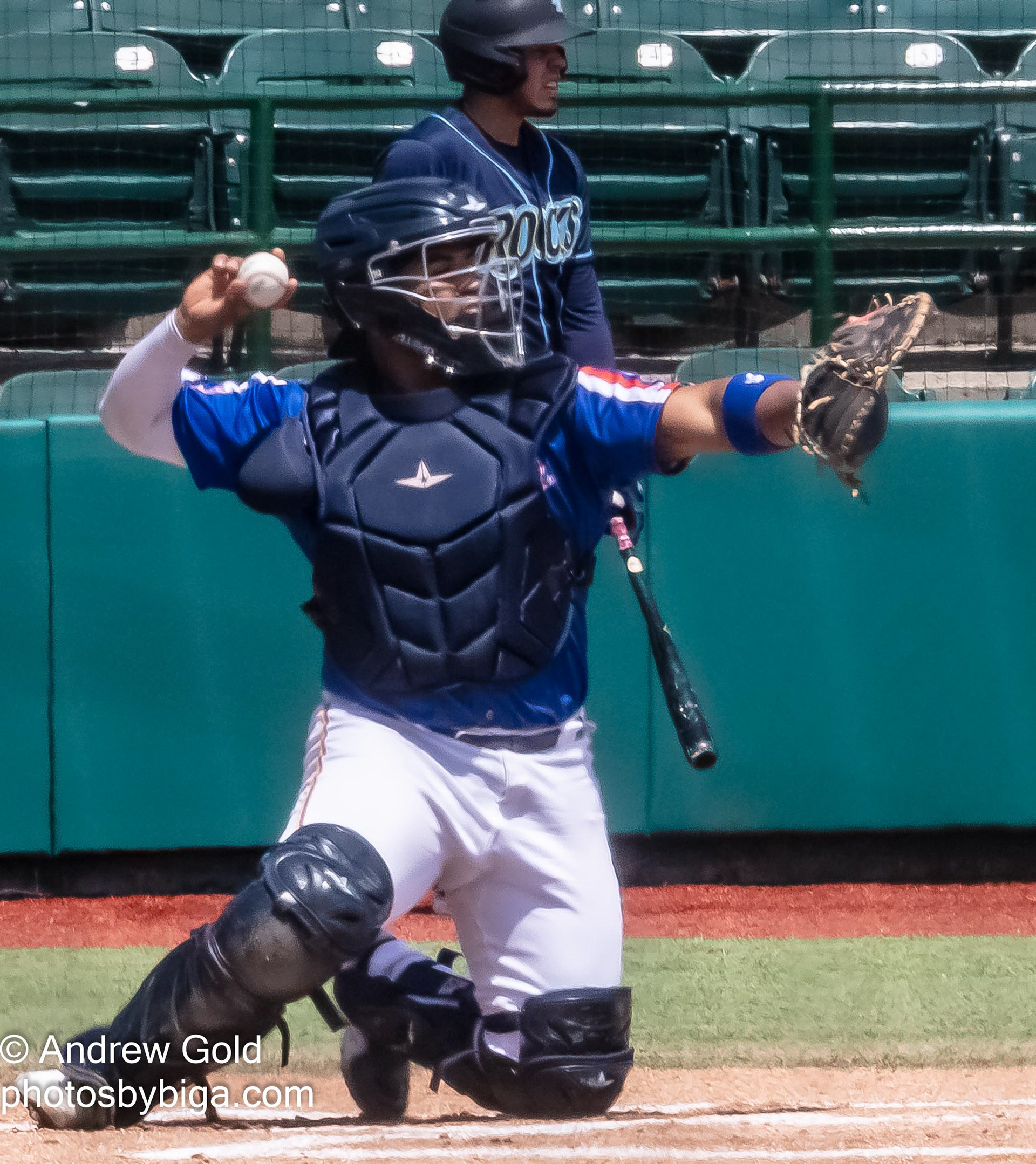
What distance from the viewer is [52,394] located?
16.6 ft

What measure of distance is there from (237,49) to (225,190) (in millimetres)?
832

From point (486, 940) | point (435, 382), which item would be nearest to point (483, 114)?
point (435, 382)

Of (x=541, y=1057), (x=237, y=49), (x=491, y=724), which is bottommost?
(x=541, y=1057)

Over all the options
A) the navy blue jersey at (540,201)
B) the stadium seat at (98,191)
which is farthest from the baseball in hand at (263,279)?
the stadium seat at (98,191)

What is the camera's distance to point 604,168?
5.77 m

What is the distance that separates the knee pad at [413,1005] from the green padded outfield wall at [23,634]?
2276 millimetres

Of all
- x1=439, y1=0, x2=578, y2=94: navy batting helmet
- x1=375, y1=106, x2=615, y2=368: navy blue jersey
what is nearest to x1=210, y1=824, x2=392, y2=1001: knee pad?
x1=375, y1=106, x2=615, y2=368: navy blue jersey

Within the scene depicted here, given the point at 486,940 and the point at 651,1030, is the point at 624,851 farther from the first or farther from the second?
the point at 486,940

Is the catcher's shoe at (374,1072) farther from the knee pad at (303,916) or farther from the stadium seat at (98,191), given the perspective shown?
the stadium seat at (98,191)

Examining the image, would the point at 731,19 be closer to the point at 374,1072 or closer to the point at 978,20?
the point at 978,20

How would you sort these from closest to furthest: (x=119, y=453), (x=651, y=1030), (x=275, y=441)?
(x=275, y=441) → (x=651, y=1030) → (x=119, y=453)

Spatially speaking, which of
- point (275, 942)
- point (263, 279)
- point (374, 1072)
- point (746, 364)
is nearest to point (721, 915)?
point (746, 364)

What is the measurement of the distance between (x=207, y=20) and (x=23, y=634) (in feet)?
11.1

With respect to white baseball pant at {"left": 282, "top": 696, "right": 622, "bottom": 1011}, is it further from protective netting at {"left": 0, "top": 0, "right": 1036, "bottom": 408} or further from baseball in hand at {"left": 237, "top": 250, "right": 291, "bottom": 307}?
protective netting at {"left": 0, "top": 0, "right": 1036, "bottom": 408}
